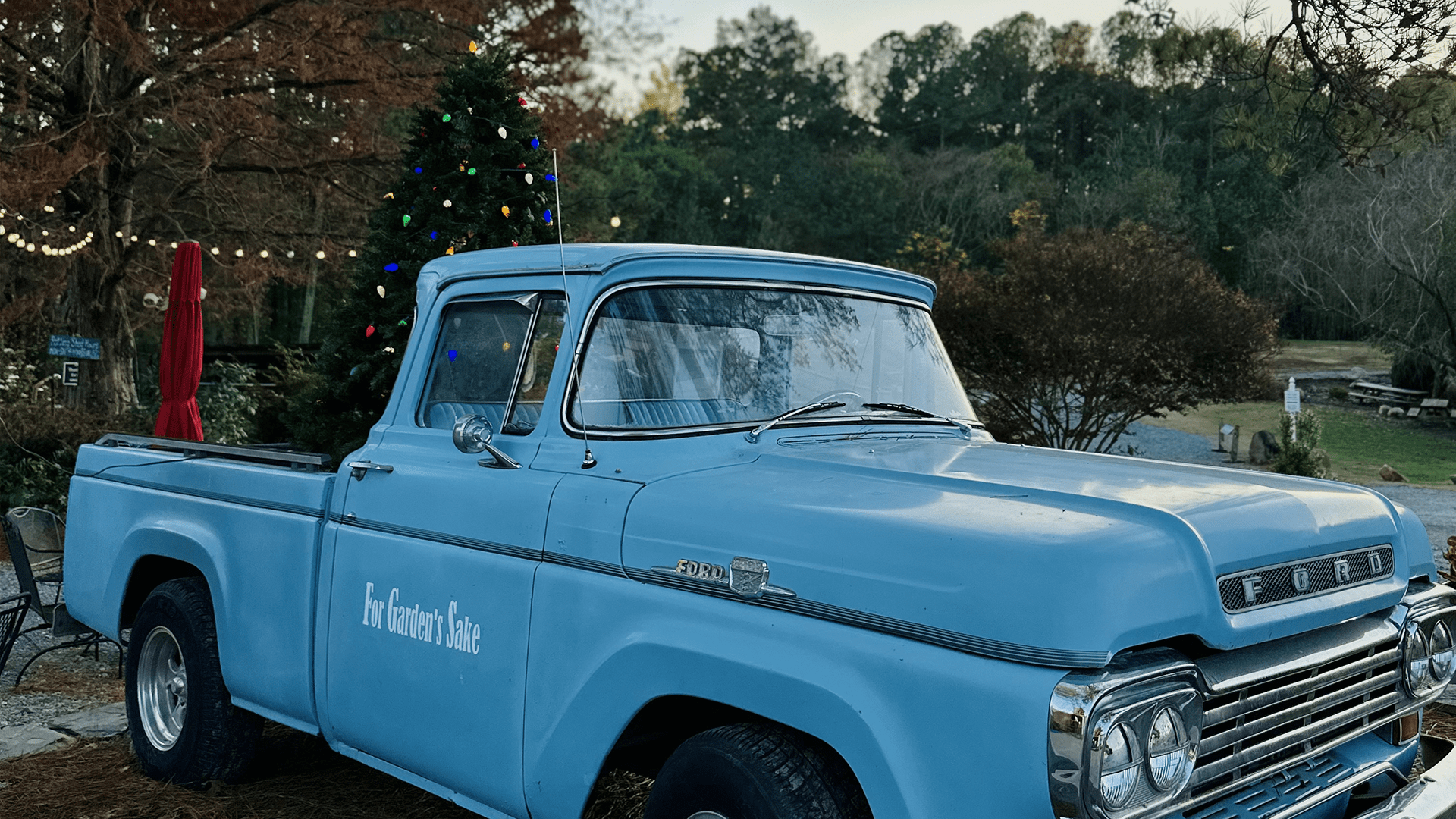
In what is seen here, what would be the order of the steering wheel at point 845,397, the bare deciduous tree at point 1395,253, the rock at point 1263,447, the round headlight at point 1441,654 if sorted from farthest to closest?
1. the bare deciduous tree at point 1395,253
2. the rock at point 1263,447
3. the steering wheel at point 845,397
4. the round headlight at point 1441,654

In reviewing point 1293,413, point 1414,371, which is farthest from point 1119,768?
point 1414,371

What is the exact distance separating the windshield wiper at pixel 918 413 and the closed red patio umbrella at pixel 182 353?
5125 millimetres

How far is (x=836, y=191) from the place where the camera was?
52.8 metres

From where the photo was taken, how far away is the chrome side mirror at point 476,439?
3.55 m

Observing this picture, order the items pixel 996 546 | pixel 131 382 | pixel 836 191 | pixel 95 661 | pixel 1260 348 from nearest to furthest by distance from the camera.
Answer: pixel 996 546
pixel 95 661
pixel 1260 348
pixel 131 382
pixel 836 191

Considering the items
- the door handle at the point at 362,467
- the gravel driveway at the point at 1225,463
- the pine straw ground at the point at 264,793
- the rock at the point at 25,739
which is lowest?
the rock at the point at 25,739

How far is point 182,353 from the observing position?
7703 mm

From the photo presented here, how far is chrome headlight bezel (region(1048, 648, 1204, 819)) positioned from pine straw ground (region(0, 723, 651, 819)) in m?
2.46

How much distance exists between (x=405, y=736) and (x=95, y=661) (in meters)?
4.78

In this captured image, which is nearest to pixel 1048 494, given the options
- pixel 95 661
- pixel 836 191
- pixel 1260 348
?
pixel 95 661

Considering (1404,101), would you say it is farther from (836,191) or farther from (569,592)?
(836,191)

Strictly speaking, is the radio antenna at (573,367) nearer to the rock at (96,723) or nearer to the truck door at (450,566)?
the truck door at (450,566)

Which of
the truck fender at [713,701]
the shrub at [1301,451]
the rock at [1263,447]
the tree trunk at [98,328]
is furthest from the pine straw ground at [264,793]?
the rock at [1263,447]

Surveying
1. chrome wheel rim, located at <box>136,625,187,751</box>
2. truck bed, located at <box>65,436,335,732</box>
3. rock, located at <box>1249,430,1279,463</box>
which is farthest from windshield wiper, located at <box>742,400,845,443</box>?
rock, located at <box>1249,430,1279,463</box>
